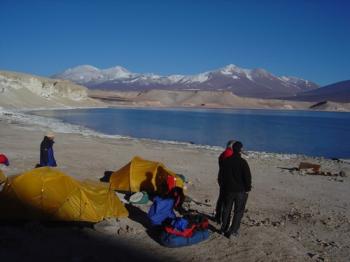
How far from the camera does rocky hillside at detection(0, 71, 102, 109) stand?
3501 inches

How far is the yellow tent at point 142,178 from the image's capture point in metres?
11.8

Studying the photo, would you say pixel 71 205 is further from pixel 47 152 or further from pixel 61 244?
pixel 47 152

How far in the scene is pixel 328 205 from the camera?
1223 centimetres

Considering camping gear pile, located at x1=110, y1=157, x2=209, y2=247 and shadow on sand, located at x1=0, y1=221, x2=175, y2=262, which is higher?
camping gear pile, located at x1=110, y1=157, x2=209, y2=247

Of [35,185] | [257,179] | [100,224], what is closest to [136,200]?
[100,224]

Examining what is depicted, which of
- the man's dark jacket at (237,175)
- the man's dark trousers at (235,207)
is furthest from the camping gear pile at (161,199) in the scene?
the man's dark jacket at (237,175)

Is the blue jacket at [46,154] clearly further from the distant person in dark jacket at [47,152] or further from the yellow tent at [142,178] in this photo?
the yellow tent at [142,178]

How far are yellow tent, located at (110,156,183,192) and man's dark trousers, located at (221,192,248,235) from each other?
3560 mm

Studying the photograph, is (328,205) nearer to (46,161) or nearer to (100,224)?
(100,224)

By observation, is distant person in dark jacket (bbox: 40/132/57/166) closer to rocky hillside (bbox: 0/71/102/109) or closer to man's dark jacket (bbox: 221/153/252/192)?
man's dark jacket (bbox: 221/153/252/192)

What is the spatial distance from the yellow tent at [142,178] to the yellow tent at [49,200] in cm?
290

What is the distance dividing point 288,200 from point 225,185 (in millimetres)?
5296

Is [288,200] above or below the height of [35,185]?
below

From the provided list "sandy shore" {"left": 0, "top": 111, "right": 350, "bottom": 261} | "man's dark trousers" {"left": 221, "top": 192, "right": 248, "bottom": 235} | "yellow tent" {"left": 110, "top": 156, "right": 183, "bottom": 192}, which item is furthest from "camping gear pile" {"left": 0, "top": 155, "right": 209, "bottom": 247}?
"yellow tent" {"left": 110, "top": 156, "right": 183, "bottom": 192}
